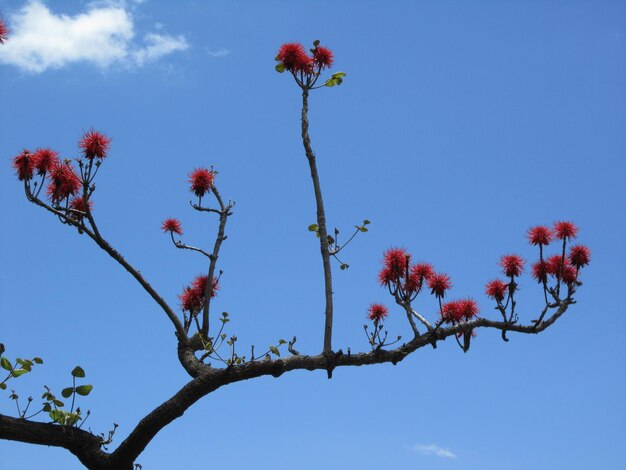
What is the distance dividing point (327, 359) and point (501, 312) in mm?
2081

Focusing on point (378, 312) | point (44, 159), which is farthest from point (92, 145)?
point (378, 312)

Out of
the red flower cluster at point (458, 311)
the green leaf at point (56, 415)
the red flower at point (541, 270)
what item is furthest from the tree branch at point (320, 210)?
the green leaf at point (56, 415)

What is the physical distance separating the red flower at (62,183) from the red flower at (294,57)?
272 cm

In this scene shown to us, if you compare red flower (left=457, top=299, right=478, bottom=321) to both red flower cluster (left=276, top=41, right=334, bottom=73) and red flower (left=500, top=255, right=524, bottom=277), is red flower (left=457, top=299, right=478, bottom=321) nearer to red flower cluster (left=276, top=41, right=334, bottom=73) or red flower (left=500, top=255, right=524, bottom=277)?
red flower (left=500, top=255, right=524, bottom=277)

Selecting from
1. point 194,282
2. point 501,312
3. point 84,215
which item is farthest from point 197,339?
point 501,312

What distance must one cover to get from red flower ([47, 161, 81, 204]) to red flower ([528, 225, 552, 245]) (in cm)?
504

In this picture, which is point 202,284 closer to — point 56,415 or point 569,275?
point 56,415

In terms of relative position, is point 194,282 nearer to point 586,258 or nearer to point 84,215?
point 84,215

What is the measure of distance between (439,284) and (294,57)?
10.1ft

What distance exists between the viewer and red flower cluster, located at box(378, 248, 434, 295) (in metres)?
8.46

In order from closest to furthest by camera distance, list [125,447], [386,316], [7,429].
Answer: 1. [7,429]
2. [125,447]
3. [386,316]

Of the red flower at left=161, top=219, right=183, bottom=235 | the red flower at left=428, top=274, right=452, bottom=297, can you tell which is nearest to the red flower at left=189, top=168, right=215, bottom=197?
the red flower at left=161, top=219, right=183, bottom=235

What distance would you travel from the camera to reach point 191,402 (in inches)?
320

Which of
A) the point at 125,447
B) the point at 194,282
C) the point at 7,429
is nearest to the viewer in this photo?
the point at 7,429
